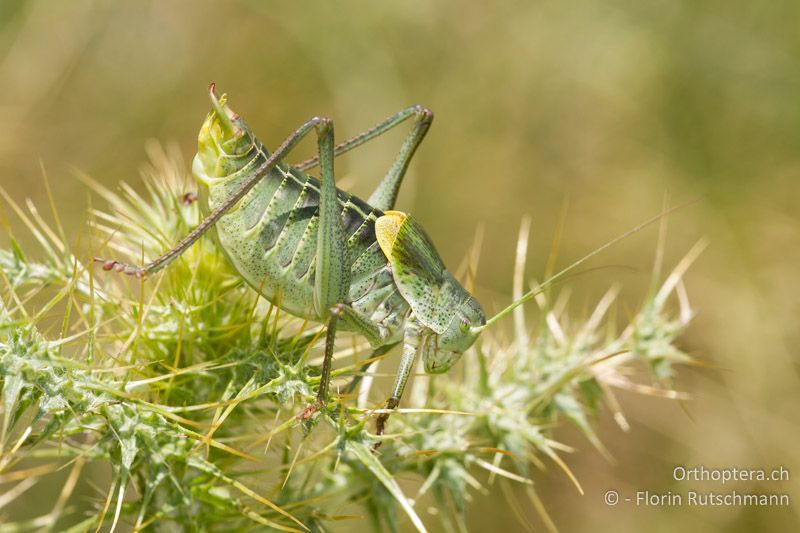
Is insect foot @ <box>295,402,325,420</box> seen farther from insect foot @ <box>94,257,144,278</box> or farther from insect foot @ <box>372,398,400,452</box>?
insect foot @ <box>94,257,144,278</box>

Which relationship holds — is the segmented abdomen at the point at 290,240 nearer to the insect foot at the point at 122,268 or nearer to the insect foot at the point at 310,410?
the insect foot at the point at 122,268

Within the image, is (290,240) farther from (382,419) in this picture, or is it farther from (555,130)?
(555,130)

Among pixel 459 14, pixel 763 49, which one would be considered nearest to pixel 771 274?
pixel 763 49

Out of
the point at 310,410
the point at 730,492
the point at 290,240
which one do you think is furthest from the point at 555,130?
the point at 310,410

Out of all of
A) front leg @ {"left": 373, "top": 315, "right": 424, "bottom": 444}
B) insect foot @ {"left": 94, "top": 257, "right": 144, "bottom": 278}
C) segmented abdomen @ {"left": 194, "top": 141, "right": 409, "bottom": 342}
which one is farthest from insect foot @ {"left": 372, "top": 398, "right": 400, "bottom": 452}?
insect foot @ {"left": 94, "top": 257, "right": 144, "bottom": 278}

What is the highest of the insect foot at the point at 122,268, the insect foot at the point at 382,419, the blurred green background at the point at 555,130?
the blurred green background at the point at 555,130

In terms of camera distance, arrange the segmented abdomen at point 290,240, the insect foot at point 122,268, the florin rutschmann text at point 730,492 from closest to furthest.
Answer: the insect foot at point 122,268, the segmented abdomen at point 290,240, the florin rutschmann text at point 730,492

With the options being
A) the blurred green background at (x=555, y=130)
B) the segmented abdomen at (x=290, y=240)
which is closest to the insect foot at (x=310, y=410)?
the segmented abdomen at (x=290, y=240)
